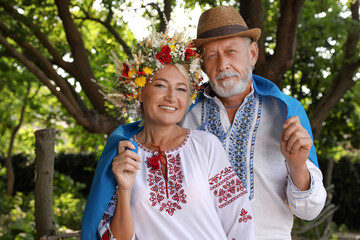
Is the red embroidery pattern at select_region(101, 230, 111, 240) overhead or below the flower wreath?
below

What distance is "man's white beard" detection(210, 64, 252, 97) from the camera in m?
2.37

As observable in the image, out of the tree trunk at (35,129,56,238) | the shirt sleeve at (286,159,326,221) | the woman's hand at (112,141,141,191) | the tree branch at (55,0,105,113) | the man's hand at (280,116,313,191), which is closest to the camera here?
the woman's hand at (112,141,141,191)

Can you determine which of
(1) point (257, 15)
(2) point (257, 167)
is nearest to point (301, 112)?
(2) point (257, 167)

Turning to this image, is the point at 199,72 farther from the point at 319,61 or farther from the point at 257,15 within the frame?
the point at 319,61

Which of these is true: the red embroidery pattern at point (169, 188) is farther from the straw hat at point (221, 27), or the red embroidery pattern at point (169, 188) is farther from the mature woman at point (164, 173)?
the straw hat at point (221, 27)

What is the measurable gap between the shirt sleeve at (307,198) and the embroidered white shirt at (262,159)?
2cm

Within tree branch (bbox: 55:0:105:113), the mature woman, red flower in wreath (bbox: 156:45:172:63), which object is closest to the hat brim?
the mature woman

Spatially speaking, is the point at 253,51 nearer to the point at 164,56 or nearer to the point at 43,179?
the point at 164,56

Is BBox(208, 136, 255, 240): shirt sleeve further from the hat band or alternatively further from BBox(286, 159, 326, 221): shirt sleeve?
the hat band

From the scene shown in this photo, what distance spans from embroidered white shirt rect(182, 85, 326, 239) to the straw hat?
15.7 inches

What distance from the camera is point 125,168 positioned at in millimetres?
1979

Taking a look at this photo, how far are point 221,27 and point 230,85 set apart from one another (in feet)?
1.19

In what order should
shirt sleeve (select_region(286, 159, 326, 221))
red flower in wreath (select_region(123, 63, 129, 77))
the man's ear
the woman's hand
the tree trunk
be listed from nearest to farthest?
the woman's hand, shirt sleeve (select_region(286, 159, 326, 221)), red flower in wreath (select_region(123, 63, 129, 77)), the man's ear, the tree trunk

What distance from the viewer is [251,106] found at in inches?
99.7
